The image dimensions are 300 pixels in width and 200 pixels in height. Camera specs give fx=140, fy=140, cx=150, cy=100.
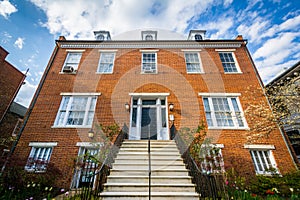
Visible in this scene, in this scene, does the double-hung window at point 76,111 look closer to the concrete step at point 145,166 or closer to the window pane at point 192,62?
the concrete step at point 145,166

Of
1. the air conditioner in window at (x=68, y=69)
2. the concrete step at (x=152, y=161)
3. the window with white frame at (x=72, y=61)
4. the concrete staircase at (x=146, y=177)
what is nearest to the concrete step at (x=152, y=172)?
the concrete staircase at (x=146, y=177)

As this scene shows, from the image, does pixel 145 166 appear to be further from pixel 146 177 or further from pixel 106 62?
pixel 106 62

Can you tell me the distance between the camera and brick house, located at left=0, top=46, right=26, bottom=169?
1031 centimetres

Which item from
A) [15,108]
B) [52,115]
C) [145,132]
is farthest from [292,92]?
[15,108]

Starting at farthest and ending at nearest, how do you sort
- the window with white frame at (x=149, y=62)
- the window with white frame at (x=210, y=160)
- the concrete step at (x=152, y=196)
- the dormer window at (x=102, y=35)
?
1. the dormer window at (x=102, y=35)
2. the window with white frame at (x=149, y=62)
3. the window with white frame at (x=210, y=160)
4. the concrete step at (x=152, y=196)

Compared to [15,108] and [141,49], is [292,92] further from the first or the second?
[15,108]

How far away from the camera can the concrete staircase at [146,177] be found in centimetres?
366

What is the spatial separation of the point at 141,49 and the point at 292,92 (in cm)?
846

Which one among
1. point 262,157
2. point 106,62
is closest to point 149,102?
point 106,62

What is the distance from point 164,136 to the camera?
770 cm

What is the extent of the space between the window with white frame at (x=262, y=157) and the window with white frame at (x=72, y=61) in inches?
430

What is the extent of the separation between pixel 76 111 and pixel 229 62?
10.2m

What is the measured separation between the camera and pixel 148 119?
26.9 ft

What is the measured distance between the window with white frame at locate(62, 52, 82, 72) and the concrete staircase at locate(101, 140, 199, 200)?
644 centimetres
